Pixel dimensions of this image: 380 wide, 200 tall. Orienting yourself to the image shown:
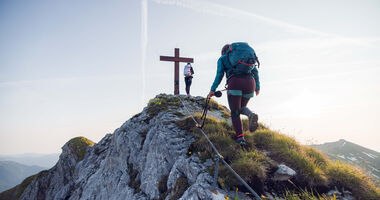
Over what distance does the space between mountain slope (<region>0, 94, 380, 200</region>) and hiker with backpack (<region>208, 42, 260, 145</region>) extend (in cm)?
73

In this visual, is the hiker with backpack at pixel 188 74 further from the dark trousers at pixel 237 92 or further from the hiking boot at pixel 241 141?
the hiking boot at pixel 241 141

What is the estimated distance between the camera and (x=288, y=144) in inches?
206

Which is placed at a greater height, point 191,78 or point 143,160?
point 191,78

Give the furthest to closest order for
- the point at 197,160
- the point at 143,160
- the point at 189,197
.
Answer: the point at 143,160
the point at 197,160
the point at 189,197

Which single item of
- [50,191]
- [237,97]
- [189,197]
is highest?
[237,97]

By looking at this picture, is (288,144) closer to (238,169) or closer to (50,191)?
(238,169)

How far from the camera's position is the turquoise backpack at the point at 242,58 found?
4.95m

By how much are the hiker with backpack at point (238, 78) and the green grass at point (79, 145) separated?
821 inches

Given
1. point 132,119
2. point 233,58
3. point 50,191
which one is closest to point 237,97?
point 233,58

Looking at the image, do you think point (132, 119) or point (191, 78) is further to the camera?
point (191, 78)

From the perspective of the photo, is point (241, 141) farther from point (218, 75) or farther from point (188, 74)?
point (188, 74)

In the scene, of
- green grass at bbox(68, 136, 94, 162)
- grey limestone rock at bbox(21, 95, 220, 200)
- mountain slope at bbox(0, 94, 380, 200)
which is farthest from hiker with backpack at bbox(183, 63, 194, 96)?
green grass at bbox(68, 136, 94, 162)

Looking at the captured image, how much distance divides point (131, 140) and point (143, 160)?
1.85 m

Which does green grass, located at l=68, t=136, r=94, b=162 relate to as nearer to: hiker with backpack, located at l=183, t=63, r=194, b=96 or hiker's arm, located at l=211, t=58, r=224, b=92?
hiker with backpack, located at l=183, t=63, r=194, b=96
